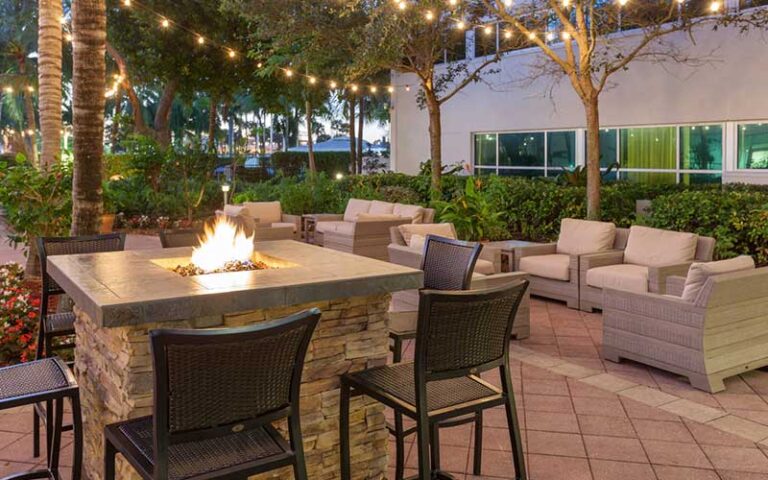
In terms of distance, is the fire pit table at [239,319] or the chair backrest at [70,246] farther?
the chair backrest at [70,246]

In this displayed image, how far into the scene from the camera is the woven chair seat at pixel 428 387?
2.96 meters

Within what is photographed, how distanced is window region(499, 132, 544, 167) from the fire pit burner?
12.5m

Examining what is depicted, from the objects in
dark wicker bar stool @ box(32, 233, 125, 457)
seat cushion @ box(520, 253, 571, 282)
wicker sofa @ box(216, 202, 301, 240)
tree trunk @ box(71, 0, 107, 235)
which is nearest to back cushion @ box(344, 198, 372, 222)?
wicker sofa @ box(216, 202, 301, 240)

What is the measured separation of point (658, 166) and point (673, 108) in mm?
1140

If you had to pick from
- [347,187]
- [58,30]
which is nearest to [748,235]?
[58,30]

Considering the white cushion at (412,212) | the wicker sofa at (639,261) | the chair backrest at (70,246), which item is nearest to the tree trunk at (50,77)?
the chair backrest at (70,246)

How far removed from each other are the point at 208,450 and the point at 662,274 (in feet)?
17.0

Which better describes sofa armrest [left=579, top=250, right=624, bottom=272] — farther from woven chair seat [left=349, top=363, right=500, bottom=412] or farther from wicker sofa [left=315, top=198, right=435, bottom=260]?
woven chair seat [left=349, top=363, right=500, bottom=412]

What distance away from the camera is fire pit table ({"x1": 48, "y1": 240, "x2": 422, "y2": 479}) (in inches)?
111

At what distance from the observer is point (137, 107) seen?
19.9 metres

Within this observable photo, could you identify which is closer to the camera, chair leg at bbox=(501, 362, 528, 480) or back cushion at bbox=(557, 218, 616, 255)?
chair leg at bbox=(501, 362, 528, 480)

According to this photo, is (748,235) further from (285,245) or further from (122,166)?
(122,166)

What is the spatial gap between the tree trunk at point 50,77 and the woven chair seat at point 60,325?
4.67 meters

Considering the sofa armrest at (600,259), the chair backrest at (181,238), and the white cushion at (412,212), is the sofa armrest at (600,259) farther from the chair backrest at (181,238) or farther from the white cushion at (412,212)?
the chair backrest at (181,238)
